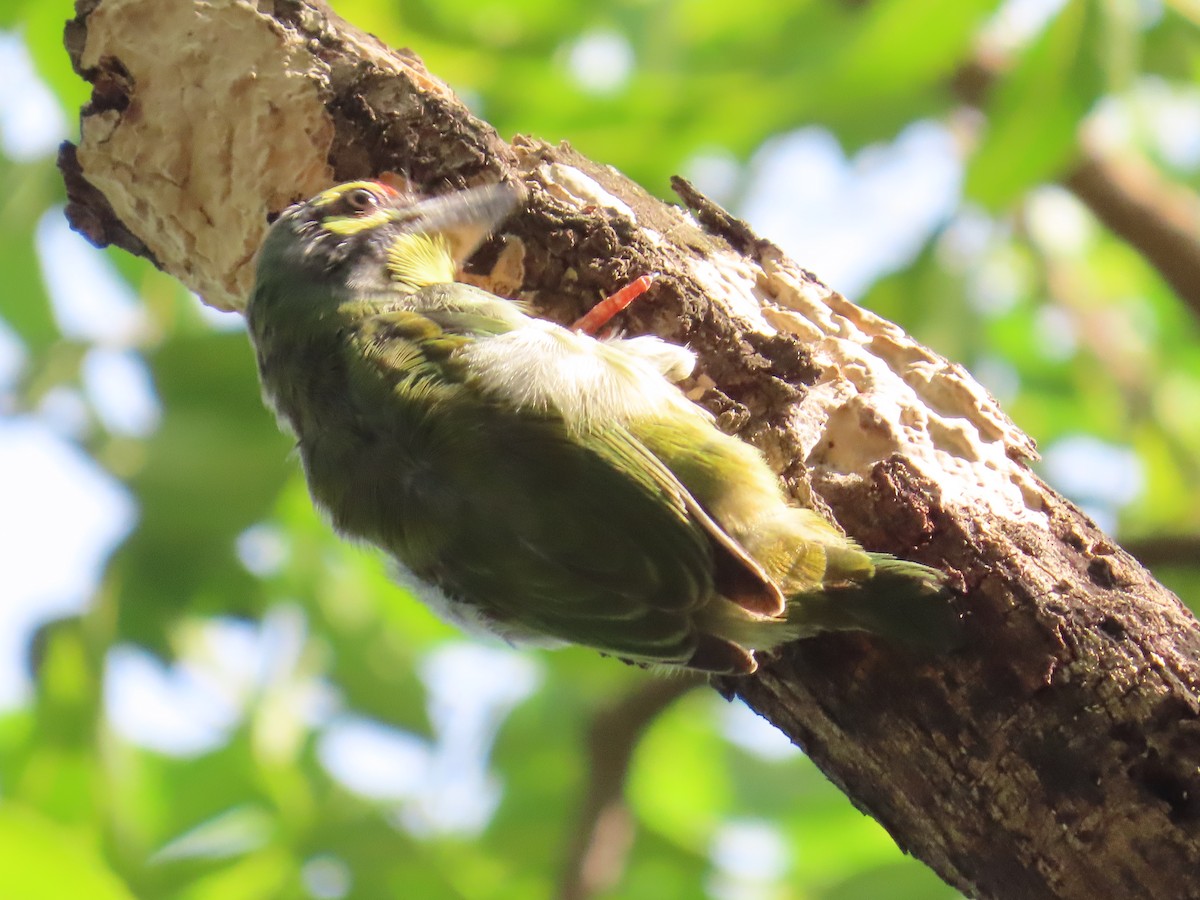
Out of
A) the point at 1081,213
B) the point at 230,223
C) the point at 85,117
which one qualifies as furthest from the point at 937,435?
the point at 1081,213

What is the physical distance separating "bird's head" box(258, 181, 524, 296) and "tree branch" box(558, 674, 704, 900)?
90.3 inches

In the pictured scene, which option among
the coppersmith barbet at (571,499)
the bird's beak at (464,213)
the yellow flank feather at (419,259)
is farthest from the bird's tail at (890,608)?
the yellow flank feather at (419,259)

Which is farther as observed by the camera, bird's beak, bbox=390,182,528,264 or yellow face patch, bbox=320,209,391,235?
yellow face patch, bbox=320,209,391,235

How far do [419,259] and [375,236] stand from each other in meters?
0.12

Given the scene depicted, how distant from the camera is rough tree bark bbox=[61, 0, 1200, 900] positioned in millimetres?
2072

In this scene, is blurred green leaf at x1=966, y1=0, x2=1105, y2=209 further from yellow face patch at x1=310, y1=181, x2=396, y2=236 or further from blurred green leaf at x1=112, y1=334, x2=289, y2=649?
blurred green leaf at x1=112, y1=334, x2=289, y2=649

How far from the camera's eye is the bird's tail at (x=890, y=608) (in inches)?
82.7

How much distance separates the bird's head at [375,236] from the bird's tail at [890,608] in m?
1.15

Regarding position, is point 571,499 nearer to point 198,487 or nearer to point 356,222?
point 356,222

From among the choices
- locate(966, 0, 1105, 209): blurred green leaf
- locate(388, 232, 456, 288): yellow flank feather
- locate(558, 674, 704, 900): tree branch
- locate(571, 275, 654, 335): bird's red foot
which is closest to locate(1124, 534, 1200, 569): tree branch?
locate(966, 0, 1105, 209): blurred green leaf

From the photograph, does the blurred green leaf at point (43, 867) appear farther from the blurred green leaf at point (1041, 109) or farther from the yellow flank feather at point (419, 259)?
the blurred green leaf at point (1041, 109)

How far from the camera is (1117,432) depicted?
6.04 meters

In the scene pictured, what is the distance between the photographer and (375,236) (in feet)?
9.76

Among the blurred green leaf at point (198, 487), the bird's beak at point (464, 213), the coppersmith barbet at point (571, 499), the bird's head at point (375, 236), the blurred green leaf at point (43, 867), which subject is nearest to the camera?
the coppersmith barbet at point (571, 499)
